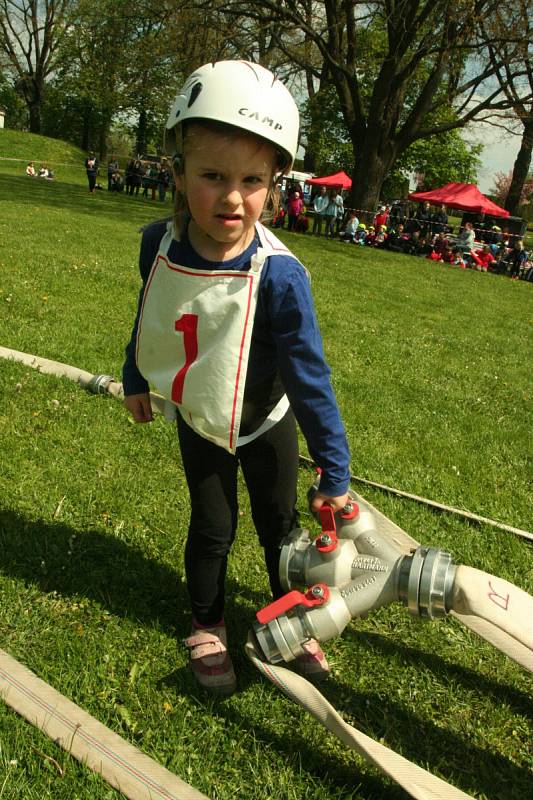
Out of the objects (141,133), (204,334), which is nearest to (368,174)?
(204,334)

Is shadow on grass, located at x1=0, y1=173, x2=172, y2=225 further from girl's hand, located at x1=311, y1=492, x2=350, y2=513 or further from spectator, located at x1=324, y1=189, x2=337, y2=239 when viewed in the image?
girl's hand, located at x1=311, y1=492, x2=350, y2=513

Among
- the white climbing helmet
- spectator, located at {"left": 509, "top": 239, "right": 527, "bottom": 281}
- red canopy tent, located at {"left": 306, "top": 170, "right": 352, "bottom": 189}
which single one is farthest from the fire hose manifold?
red canopy tent, located at {"left": 306, "top": 170, "right": 352, "bottom": 189}

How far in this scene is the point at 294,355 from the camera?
7.12 feet

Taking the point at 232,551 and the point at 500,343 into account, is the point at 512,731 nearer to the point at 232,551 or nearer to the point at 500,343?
the point at 232,551

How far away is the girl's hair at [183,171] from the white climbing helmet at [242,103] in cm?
3

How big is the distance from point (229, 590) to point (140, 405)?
99cm

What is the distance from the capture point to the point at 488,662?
9.43 ft

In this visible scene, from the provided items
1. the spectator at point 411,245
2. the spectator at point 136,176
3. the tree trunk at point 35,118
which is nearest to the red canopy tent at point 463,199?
the spectator at point 411,245

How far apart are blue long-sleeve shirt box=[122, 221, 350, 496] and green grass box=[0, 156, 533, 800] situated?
946 millimetres

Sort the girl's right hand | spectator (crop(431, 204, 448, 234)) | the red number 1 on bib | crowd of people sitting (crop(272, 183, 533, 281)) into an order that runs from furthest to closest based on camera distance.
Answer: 1. spectator (crop(431, 204, 448, 234))
2. crowd of people sitting (crop(272, 183, 533, 281))
3. the girl's right hand
4. the red number 1 on bib

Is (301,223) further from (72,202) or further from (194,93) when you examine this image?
(194,93)

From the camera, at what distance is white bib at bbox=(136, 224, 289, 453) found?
2.17 meters

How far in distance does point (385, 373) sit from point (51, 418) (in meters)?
3.40

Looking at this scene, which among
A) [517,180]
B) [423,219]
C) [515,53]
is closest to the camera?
[515,53]
